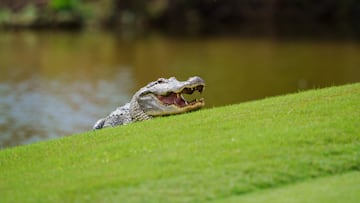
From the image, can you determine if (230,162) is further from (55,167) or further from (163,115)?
(163,115)

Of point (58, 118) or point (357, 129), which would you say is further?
point (58, 118)

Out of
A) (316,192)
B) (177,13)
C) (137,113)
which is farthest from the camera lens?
(177,13)

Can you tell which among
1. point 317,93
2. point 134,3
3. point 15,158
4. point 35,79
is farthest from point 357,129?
point 134,3

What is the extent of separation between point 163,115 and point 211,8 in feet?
157

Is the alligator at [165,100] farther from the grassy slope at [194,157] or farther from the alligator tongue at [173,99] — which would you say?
the grassy slope at [194,157]

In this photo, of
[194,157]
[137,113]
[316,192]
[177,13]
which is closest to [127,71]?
[137,113]

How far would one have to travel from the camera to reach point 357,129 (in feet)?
25.7

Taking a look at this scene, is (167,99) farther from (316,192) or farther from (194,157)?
(316,192)

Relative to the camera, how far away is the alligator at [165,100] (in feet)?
33.1

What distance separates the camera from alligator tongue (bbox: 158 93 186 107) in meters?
10.2

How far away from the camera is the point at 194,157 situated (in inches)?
287

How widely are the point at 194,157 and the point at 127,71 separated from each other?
78.3 ft

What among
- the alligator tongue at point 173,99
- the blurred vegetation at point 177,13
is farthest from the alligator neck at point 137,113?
the blurred vegetation at point 177,13

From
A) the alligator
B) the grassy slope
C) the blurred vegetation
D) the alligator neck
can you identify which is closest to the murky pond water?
the alligator neck
